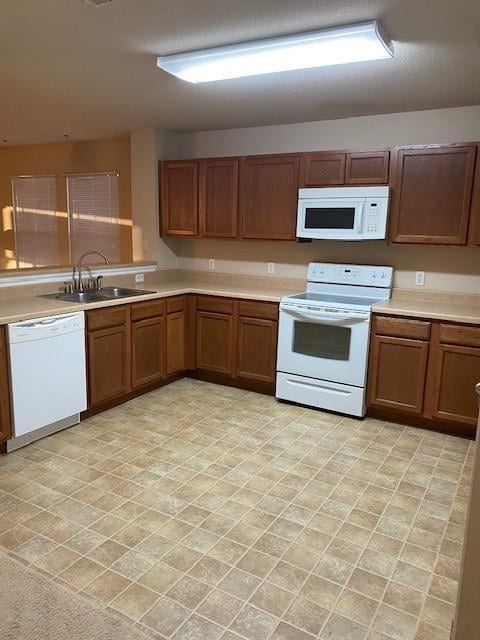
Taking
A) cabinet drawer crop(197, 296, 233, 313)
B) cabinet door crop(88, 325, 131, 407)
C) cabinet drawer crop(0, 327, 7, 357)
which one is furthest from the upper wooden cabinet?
cabinet drawer crop(0, 327, 7, 357)

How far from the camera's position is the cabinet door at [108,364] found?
146 inches

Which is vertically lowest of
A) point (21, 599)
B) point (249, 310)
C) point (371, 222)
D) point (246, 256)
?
point (21, 599)

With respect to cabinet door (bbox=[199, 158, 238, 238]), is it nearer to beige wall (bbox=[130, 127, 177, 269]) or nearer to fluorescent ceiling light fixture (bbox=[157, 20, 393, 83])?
beige wall (bbox=[130, 127, 177, 269])

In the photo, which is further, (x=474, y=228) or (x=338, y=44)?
(x=474, y=228)

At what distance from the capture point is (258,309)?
427 centimetres

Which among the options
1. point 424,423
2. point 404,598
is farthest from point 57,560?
point 424,423

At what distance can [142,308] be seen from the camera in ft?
13.5

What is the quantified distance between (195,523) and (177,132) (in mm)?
3948

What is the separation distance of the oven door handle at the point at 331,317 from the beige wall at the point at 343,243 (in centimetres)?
69

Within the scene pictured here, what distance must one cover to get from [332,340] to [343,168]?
4.53 ft

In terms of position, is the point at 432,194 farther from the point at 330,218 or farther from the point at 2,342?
the point at 2,342

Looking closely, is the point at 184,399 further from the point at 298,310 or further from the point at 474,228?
the point at 474,228

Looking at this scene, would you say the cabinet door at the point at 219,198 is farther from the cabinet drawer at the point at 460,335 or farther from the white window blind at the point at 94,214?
the cabinet drawer at the point at 460,335

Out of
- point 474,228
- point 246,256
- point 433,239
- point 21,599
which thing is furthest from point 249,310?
point 21,599
